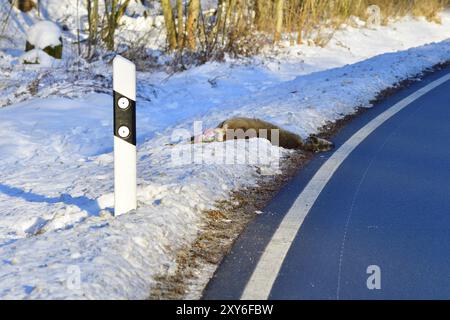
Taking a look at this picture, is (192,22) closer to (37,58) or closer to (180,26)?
(180,26)

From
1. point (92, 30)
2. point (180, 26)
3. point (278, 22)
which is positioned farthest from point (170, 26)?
point (278, 22)

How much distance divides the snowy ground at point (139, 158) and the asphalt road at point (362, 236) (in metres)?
0.48

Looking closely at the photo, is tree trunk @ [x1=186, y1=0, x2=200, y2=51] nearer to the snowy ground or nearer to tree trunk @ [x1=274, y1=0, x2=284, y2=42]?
the snowy ground

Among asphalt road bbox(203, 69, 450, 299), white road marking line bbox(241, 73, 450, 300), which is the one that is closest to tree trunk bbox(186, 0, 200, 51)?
white road marking line bbox(241, 73, 450, 300)

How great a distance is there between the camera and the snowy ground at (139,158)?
3877 mm

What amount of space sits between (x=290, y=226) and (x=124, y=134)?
1380 mm

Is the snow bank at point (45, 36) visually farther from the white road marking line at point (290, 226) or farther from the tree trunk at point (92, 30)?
the white road marking line at point (290, 226)

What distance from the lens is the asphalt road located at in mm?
3846

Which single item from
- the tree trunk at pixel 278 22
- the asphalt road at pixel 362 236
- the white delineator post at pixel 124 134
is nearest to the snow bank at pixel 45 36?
the tree trunk at pixel 278 22

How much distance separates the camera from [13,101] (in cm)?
1125

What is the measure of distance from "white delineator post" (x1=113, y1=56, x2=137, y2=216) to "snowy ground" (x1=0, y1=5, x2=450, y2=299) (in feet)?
0.49

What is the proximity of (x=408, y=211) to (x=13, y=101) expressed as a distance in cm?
790

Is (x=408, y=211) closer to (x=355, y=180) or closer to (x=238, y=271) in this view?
(x=355, y=180)

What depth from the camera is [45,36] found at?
16344mm
